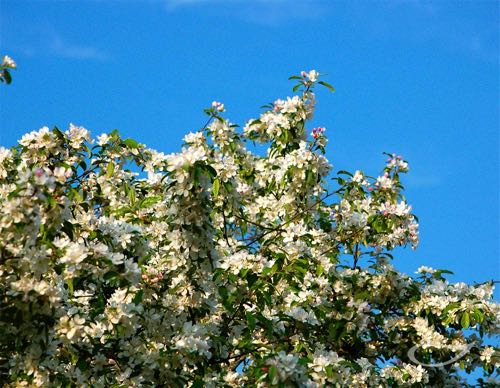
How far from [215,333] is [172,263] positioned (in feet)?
2.35

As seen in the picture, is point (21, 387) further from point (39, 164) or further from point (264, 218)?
point (264, 218)

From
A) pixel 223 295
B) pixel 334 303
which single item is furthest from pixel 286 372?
pixel 334 303

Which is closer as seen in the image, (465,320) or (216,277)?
(216,277)

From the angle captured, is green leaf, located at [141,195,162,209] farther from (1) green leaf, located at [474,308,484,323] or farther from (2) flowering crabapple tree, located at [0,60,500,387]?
(1) green leaf, located at [474,308,484,323]

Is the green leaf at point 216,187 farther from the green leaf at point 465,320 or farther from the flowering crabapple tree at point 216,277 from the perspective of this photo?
the green leaf at point 465,320

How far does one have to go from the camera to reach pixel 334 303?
720 centimetres

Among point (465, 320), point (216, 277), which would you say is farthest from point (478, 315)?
point (216, 277)

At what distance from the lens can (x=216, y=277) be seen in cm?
608

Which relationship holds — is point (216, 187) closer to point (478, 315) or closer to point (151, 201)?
point (151, 201)

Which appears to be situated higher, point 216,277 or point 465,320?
point 465,320


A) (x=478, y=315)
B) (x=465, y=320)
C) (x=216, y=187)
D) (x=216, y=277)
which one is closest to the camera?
(x=216, y=277)

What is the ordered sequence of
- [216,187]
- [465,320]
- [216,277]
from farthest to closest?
[465,320] < [216,187] < [216,277]

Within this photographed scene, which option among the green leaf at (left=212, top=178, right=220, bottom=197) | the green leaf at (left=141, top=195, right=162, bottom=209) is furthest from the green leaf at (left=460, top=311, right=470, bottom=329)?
the green leaf at (left=141, top=195, right=162, bottom=209)

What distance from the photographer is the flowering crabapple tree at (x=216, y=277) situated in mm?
5074
